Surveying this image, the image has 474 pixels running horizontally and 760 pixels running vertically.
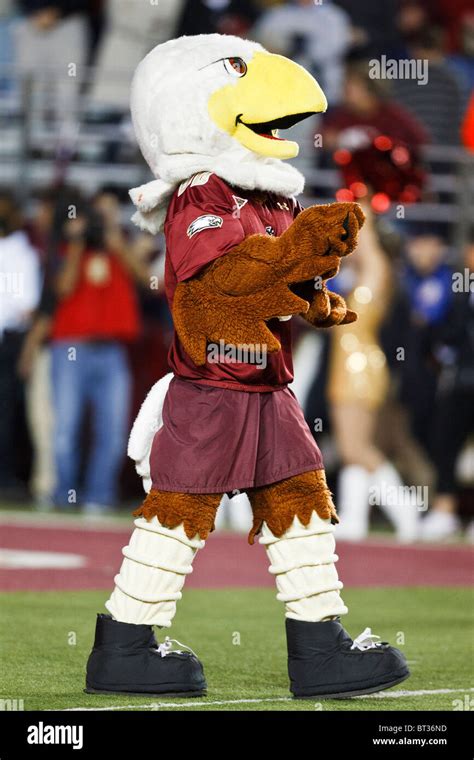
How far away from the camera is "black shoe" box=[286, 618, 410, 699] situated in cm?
507

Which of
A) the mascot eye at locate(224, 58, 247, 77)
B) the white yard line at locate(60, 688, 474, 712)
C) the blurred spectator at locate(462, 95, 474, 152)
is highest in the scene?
the blurred spectator at locate(462, 95, 474, 152)

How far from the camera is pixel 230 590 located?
27.1 ft

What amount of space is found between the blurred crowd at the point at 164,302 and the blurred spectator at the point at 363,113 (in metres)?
0.02

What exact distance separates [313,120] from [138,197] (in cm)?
759

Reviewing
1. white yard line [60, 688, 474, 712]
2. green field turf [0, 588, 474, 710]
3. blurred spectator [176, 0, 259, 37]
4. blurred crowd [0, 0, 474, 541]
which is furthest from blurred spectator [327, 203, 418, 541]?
white yard line [60, 688, 474, 712]

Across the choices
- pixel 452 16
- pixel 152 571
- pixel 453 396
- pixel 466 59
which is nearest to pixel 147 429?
pixel 152 571

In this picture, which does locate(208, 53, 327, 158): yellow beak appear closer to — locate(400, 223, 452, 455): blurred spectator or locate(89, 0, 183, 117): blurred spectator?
locate(400, 223, 452, 455): blurred spectator

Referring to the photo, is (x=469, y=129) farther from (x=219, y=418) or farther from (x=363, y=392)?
(x=219, y=418)

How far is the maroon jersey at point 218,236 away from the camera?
4.84 meters

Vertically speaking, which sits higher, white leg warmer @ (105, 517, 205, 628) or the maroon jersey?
the maroon jersey

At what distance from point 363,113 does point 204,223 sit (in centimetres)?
803

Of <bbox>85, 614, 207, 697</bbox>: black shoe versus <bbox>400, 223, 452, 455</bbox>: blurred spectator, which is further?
<bbox>400, 223, 452, 455</bbox>: blurred spectator

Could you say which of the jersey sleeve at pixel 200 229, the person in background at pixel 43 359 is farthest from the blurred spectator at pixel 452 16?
the jersey sleeve at pixel 200 229

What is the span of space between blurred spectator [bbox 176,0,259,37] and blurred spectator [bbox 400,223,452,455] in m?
2.55
